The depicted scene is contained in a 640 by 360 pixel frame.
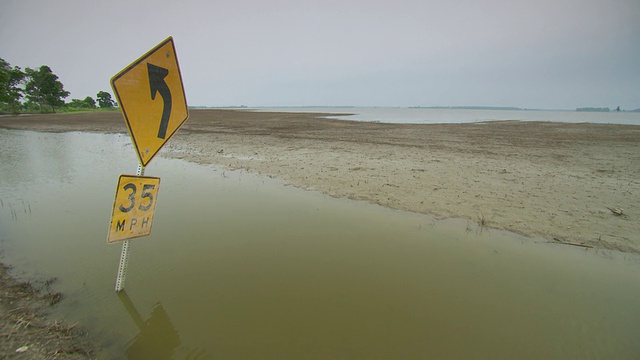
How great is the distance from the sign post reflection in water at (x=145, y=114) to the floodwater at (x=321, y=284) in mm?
831

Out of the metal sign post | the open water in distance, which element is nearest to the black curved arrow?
the metal sign post

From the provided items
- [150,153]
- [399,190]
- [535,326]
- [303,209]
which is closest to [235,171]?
[303,209]

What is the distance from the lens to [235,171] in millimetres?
9023

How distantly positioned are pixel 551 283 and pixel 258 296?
3.89 metres

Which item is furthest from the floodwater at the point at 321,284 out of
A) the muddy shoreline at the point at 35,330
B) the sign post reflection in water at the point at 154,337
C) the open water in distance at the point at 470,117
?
the open water in distance at the point at 470,117

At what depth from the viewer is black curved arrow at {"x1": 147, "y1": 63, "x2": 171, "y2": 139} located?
8.68 feet

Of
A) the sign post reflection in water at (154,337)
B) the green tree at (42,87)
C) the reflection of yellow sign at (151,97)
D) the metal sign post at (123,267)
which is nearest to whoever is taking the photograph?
the sign post reflection in water at (154,337)

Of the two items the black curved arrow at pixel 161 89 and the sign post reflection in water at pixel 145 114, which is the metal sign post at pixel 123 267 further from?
the black curved arrow at pixel 161 89

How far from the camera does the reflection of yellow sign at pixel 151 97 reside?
96.3 inches

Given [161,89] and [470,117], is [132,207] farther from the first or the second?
[470,117]

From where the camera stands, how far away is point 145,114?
2.65 m

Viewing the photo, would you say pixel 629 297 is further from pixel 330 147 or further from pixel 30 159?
pixel 30 159

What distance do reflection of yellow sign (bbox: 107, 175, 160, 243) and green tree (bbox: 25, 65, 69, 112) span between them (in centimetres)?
7265

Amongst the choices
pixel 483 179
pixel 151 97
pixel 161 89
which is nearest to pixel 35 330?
pixel 151 97
